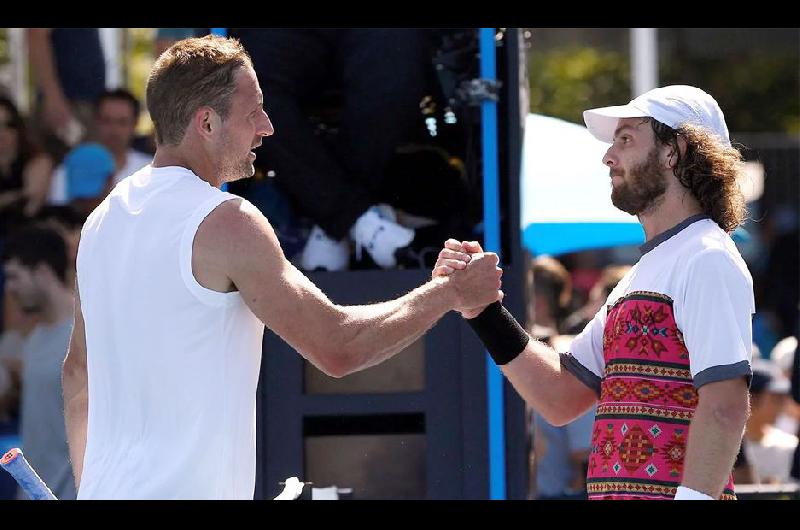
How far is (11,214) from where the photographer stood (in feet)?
23.6

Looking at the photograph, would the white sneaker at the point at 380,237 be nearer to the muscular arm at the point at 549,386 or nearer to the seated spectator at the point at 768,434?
the muscular arm at the point at 549,386

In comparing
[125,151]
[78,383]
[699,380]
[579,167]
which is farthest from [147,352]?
[125,151]

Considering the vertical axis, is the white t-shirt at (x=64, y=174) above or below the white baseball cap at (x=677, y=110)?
above

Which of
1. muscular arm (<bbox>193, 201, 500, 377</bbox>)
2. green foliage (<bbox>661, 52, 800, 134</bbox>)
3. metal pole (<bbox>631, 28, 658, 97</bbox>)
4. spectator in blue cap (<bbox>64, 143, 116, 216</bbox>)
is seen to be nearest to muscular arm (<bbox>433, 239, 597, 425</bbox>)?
muscular arm (<bbox>193, 201, 500, 377</bbox>)

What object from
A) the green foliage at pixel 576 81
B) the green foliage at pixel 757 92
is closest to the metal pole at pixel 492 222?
the green foliage at pixel 576 81

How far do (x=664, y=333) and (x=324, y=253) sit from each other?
54.5 inches

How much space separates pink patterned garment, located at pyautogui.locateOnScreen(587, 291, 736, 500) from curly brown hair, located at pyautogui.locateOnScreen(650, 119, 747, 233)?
1.08ft

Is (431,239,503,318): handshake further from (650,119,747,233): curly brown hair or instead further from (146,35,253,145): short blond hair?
(146,35,253,145): short blond hair

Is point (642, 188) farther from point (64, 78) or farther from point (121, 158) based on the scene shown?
point (64, 78)

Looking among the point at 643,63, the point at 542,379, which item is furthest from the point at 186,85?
the point at 643,63

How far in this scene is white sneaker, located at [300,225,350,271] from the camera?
418 centimetres

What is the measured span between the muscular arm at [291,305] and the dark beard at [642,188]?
0.69m

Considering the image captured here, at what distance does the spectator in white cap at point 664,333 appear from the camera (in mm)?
2988

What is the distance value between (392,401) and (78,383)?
116cm
